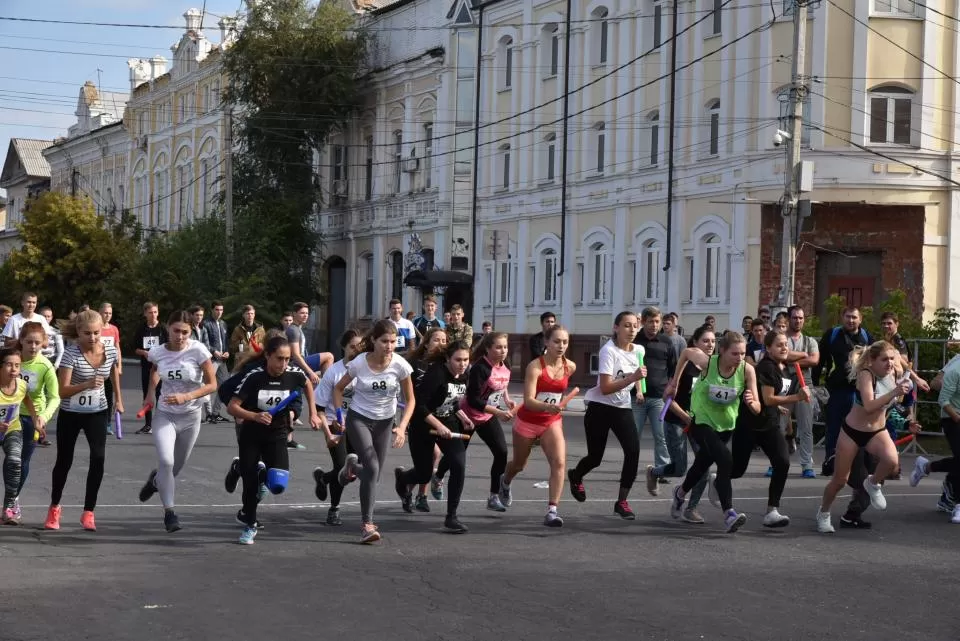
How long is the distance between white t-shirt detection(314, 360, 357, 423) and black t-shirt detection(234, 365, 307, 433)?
56 cm

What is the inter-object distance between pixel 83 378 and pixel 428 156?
36.5m

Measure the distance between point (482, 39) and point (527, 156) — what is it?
4.64 metres

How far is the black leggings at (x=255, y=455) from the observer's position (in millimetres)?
10977

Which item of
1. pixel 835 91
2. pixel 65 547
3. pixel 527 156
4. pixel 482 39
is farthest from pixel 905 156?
Answer: pixel 65 547

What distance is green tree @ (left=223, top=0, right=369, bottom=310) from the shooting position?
50656mm

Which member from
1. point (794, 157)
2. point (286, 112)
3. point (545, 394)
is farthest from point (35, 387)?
point (286, 112)

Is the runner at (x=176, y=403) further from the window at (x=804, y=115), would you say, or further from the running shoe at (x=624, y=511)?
the window at (x=804, y=115)

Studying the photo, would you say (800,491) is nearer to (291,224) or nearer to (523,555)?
(523,555)

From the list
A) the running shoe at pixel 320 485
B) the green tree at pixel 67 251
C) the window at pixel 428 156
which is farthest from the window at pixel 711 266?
the green tree at pixel 67 251

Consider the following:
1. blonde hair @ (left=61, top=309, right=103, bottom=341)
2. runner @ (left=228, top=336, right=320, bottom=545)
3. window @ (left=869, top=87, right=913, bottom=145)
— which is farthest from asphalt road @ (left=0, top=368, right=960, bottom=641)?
window @ (left=869, top=87, right=913, bottom=145)

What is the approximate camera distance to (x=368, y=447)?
1120cm

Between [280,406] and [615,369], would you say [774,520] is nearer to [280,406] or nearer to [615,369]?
[615,369]

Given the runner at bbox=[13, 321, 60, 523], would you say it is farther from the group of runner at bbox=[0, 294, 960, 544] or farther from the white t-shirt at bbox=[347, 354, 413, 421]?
the white t-shirt at bbox=[347, 354, 413, 421]

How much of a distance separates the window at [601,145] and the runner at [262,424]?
2884 centimetres
